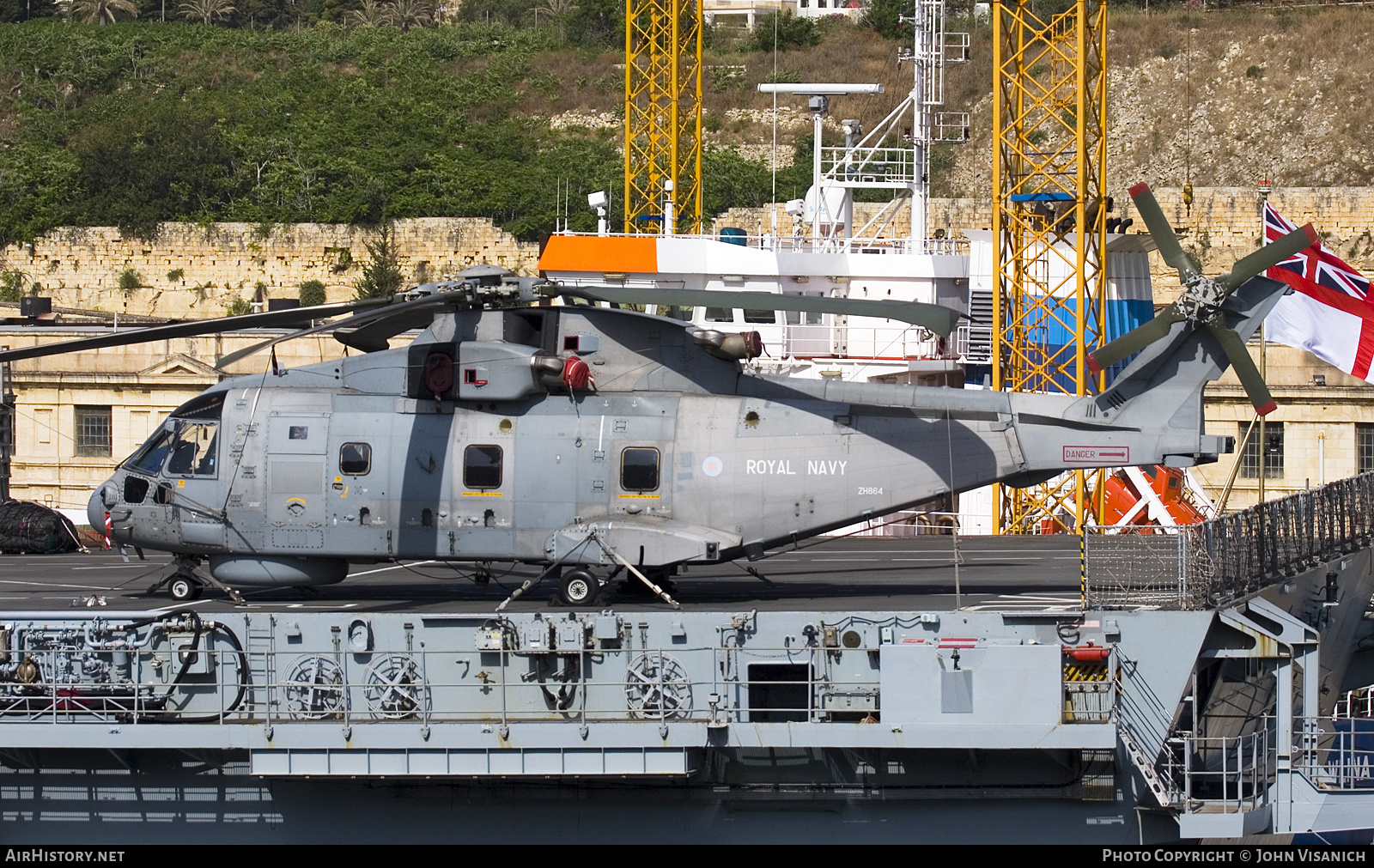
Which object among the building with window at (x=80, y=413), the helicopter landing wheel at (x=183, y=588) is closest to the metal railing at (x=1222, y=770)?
the helicopter landing wheel at (x=183, y=588)

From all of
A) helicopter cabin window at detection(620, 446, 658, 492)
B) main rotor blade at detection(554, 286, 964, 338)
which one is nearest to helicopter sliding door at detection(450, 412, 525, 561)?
helicopter cabin window at detection(620, 446, 658, 492)

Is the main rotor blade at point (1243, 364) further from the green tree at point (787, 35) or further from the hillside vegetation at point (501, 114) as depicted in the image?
the green tree at point (787, 35)

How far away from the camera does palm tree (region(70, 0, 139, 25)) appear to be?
9012cm

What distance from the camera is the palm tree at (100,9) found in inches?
3548

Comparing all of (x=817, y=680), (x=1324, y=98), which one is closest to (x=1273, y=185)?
(x=1324, y=98)

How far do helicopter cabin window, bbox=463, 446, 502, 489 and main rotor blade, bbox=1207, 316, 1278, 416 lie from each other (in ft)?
26.8

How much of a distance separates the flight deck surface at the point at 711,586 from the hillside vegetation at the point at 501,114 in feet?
136

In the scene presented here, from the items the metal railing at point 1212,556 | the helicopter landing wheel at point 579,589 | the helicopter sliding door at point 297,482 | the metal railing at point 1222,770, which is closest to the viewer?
the metal railing at point 1222,770

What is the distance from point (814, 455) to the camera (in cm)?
1700

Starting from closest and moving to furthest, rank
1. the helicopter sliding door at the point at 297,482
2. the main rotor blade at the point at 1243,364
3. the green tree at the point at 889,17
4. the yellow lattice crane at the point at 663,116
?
the main rotor blade at the point at 1243,364
the helicopter sliding door at the point at 297,482
the yellow lattice crane at the point at 663,116
the green tree at the point at 889,17

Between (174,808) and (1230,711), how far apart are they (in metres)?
10.8

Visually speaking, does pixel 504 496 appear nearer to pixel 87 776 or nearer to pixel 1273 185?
pixel 87 776

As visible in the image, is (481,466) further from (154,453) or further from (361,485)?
(154,453)

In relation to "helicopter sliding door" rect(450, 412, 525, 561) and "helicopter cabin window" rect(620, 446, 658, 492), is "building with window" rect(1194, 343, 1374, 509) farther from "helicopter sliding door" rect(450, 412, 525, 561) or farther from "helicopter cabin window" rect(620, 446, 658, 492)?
"helicopter sliding door" rect(450, 412, 525, 561)
